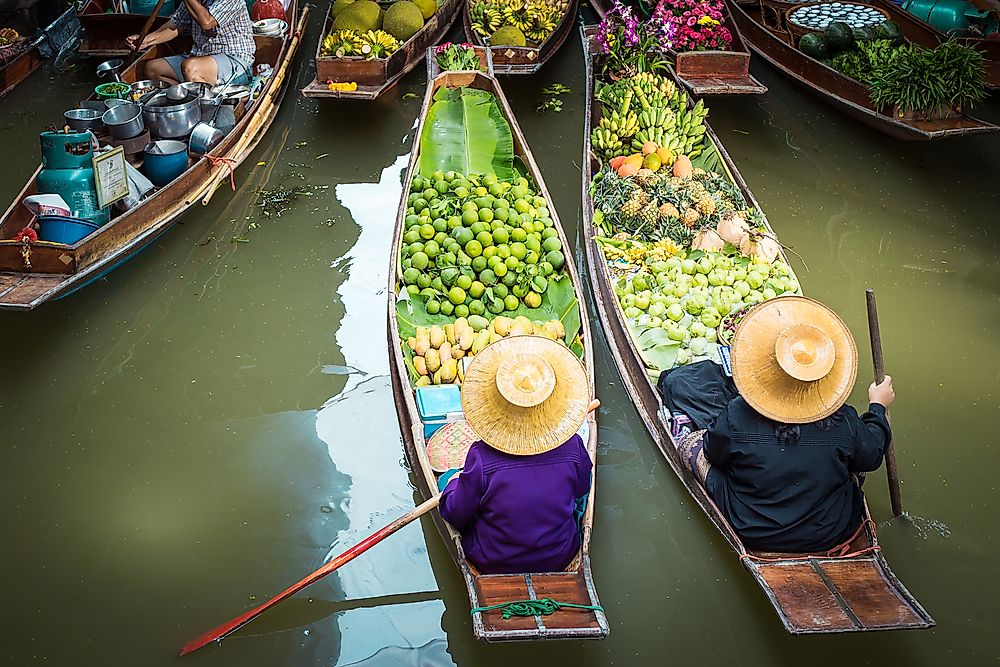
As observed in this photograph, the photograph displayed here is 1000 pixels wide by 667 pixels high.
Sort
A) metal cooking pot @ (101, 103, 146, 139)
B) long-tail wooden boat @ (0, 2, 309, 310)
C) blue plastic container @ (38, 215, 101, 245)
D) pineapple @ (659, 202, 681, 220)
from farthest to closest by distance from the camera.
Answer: metal cooking pot @ (101, 103, 146, 139)
pineapple @ (659, 202, 681, 220)
blue plastic container @ (38, 215, 101, 245)
long-tail wooden boat @ (0, 2, 309, 310)

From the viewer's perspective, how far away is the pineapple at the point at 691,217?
4.50m

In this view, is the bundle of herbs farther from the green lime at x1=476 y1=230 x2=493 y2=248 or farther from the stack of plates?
the stack of plates

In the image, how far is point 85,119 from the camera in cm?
520

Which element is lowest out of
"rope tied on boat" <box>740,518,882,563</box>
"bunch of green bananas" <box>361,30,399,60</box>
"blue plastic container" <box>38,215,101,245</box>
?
"rope tied on boat" <box>740,518,882,563</box>

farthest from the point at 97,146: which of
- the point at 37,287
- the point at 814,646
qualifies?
the point at 814,646

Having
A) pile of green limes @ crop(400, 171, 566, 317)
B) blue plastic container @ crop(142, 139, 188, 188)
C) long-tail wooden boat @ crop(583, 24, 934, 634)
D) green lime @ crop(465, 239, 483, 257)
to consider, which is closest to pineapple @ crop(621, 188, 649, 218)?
pile of green limes @ crop(400, 171, 566, 317)

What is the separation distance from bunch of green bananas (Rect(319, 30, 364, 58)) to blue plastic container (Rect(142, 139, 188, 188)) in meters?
1.96

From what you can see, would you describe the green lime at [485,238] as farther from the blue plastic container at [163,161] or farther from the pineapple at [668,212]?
the blue plastic container at [163,161]

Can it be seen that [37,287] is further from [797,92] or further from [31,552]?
[797,92]

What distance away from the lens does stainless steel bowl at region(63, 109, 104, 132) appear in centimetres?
520

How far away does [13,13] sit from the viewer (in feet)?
24.2

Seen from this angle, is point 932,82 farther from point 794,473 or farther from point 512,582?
point 512,582

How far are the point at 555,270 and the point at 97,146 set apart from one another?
9.21 ft

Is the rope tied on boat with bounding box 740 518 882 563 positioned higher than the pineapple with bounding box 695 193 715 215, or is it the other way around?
the pineapple with bounding box 695 193 715 215
